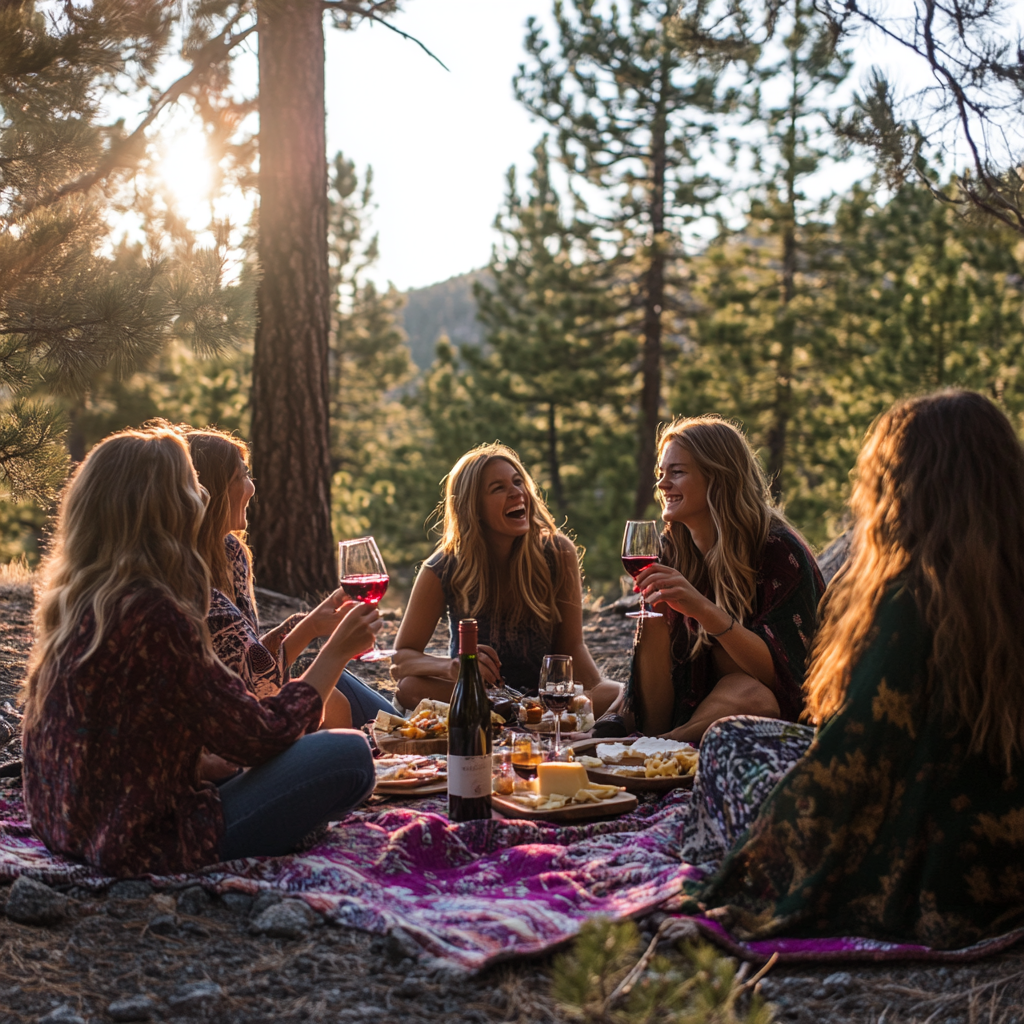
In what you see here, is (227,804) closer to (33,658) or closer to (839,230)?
(33,658)

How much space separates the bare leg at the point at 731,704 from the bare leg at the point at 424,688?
100 centimetres

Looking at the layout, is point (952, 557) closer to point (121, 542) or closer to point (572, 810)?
point (572, 810)

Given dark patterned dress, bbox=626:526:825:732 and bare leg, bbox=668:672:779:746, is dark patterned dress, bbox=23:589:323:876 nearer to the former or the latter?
bare leg, bbox=668:672:779:746

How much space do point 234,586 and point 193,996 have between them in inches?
60.8

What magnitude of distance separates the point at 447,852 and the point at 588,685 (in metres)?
1.67

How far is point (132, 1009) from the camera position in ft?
6.53

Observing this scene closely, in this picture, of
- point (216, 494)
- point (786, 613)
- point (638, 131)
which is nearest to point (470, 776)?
point (216, 494)

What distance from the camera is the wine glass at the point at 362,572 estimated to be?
3.01 metres

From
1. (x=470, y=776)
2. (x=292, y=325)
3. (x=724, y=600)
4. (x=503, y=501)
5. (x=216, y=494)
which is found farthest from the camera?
(x=292, y=325)

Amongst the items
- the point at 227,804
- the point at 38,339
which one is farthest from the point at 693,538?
the point at 38,339

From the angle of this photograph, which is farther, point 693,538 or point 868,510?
point 693,538

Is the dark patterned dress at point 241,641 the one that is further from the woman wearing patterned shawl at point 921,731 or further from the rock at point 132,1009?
the woman wearing patterned shawl at point 921,731

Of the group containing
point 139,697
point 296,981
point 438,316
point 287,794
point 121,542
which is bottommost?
point 296,981

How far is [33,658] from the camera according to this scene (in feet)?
8.48
